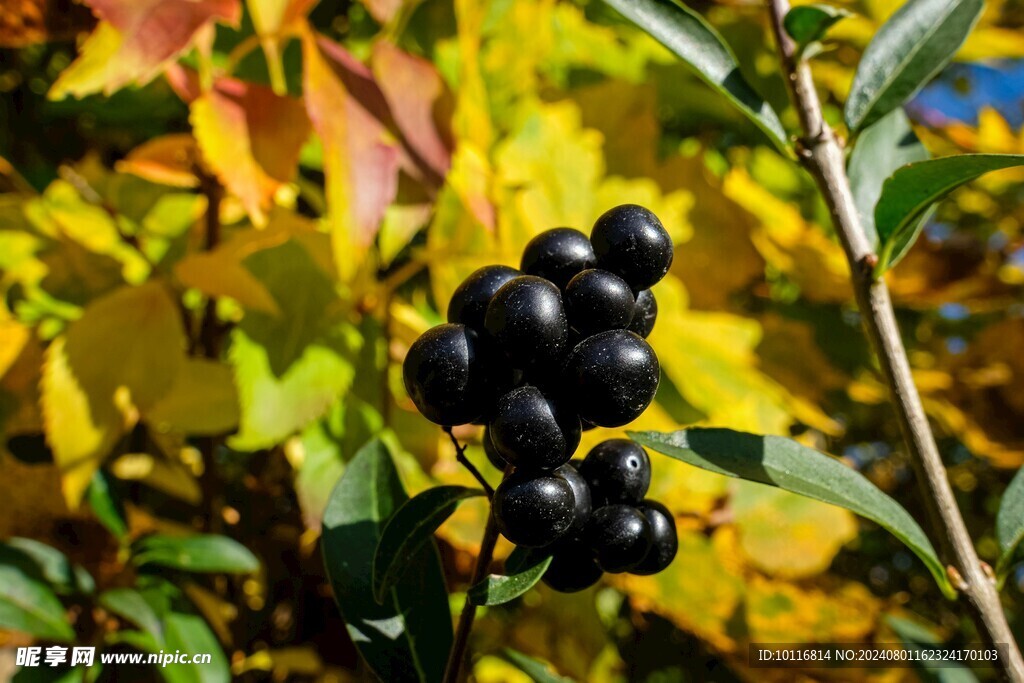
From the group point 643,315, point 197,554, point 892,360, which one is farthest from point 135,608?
point 892,360

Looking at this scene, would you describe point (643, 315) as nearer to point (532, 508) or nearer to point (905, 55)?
point (532, 508)

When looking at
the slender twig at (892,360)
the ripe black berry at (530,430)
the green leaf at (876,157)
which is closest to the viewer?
the ripe black berry at (530,430)

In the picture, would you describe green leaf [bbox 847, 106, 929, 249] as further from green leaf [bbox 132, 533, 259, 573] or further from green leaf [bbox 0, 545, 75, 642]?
green leaf [bbox 0, 545, 75, 642]

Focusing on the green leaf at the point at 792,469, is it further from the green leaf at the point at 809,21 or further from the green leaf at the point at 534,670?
the green leaf at the point at 809,21

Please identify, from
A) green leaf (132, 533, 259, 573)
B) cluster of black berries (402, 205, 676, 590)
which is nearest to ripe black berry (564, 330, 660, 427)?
cluster of black berries (402, 205, 676, 590)

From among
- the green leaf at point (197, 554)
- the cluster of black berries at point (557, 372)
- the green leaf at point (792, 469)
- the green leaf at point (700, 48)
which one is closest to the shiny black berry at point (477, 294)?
the cluster of black berries at point (557, 372)
